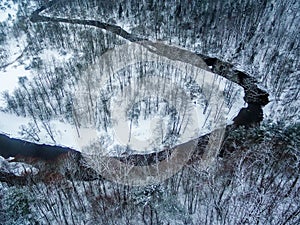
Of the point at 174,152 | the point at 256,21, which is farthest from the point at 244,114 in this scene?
the point at 256,21

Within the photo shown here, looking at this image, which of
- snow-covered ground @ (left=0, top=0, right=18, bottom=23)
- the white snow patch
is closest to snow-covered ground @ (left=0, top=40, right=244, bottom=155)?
the white snow patch

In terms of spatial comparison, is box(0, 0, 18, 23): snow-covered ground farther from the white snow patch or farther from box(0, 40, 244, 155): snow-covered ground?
the white snow patch

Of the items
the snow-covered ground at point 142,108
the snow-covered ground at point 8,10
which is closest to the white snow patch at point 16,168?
the snow-covered ground at point 142,108

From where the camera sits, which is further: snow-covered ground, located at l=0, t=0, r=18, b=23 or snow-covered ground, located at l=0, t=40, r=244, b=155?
snow-covered ground, located at l=0, t=0, r=18, b=23

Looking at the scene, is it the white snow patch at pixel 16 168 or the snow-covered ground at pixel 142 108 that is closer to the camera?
the white snow patch at pixel 16 168

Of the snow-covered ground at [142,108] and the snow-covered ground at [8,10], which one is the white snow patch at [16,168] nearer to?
the snow-covered ground at [142,108]

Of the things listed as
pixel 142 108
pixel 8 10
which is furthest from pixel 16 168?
pixel 8 10

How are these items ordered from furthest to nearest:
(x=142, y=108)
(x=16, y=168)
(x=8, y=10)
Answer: (x=8, y=10), (x=142, y=108), (x=16, y=168)

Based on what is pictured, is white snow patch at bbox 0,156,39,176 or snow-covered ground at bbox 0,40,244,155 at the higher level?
snow-covered ground at bbox 0,40,244,155

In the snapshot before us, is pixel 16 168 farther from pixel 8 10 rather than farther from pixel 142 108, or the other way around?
pixel 8 10

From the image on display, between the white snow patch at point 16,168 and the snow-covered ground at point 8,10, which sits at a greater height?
the snow-covered ground at point 8,10

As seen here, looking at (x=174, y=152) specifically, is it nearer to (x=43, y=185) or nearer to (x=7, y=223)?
(x=43, y=185)
